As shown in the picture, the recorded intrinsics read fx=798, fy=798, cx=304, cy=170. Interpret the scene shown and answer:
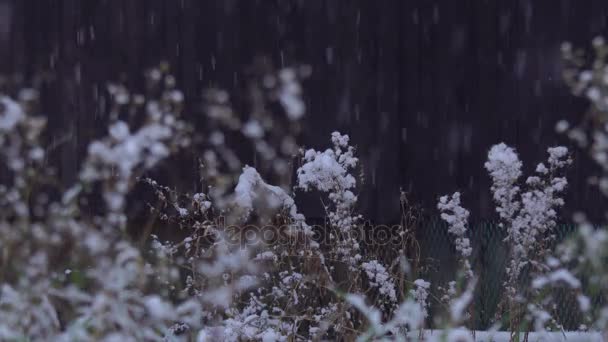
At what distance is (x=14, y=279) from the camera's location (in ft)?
9.03

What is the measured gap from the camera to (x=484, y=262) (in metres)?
5.70

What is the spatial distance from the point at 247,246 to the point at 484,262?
1.74m

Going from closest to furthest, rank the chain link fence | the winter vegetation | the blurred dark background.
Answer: the winter vegetation → the chain link fence → the blurred dark background

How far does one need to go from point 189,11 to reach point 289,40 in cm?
81

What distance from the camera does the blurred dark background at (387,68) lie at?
5883 mm

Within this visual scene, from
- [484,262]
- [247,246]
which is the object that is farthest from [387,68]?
[247,246]

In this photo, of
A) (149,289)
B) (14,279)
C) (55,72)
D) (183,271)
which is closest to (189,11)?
(55,72)

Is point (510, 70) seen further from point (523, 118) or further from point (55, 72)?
point (55, 72)

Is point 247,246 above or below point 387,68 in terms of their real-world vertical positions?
below

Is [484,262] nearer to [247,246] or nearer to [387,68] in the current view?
[387,68]

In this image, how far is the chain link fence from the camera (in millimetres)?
5652

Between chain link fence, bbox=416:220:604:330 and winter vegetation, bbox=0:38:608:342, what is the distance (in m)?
0.12

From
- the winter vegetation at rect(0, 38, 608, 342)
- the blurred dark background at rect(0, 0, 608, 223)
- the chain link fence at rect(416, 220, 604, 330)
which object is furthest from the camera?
the blurred dark background at rect(0, 0, 608, 223)

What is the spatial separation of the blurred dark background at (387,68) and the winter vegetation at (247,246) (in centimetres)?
21
